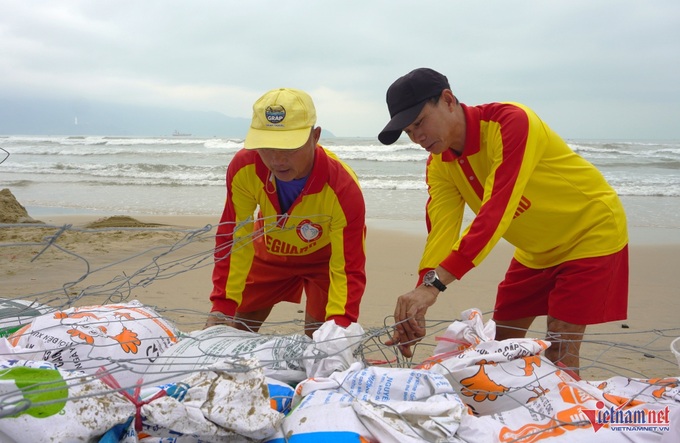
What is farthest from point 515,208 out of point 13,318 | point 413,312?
point 13,318

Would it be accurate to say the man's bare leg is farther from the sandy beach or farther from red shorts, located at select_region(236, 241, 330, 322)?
red shorts, located at select_region(236, 241, 330, 322)

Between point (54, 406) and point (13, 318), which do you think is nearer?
point (54, 406)

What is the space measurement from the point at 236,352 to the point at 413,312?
0.57m

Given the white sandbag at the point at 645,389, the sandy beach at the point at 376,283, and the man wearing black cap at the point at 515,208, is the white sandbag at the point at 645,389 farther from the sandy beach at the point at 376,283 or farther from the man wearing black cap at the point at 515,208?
the sandy beach at the point at 376,283

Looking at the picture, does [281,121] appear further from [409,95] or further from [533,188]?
[533,188]

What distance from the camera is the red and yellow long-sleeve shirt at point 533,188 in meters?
2.05

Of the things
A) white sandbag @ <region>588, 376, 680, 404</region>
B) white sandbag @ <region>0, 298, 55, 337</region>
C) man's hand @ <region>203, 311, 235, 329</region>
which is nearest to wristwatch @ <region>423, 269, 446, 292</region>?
white sandbag @ <region>588, 376, 680, 404</region>

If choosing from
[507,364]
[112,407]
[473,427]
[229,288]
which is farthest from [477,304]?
[112,407]

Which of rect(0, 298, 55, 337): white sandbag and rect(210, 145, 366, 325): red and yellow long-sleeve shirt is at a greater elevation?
rect(210, 145, 366, 325): red and yellow long-sleeve shirt

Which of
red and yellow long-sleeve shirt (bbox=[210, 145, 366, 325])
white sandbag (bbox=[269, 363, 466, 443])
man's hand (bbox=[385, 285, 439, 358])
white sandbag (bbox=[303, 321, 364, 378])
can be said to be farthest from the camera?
red and yellow long-sleeve shirt (bbox=[210, 145, 366, 325])

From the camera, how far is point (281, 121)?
6.70 ft

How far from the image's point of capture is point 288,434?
1.37 meters

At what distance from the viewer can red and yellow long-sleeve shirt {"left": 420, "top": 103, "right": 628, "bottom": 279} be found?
205cm

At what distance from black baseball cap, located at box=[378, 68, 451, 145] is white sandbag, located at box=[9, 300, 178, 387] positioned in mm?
1029
